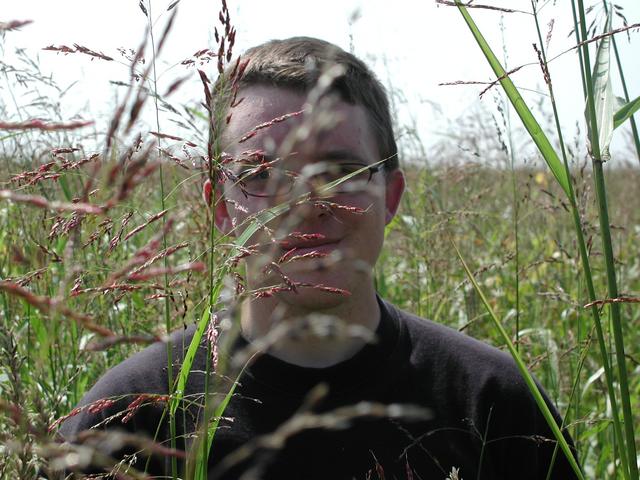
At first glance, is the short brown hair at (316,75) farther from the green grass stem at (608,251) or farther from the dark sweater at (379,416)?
the green grass stem at (608,251)

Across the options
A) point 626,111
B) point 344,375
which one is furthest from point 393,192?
point 626,111

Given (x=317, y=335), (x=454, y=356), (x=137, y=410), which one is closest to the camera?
(x=137, y=410)

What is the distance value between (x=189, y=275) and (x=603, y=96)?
0.58 meters

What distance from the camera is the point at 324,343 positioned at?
2.23m

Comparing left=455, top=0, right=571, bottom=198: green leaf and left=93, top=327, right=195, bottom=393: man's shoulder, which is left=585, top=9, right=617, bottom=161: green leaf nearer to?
left=455, top=0, right=571, bottom=198: green leaf

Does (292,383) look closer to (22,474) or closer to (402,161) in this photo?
(22,474)

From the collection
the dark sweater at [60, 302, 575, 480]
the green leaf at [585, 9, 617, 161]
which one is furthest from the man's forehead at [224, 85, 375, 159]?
the green leaf at [585, 9, 617, 161]

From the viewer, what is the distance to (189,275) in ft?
3.14

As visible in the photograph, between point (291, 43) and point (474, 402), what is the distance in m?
1.26

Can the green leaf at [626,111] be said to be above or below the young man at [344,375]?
above

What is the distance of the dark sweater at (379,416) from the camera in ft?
6.34

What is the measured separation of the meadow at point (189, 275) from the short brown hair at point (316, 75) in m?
0.24

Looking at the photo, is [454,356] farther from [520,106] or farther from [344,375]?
[520,106]

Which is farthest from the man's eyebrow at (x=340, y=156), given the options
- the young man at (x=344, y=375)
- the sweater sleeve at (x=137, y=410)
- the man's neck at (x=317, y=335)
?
the sweater sleeve at (x=137, y=410)
